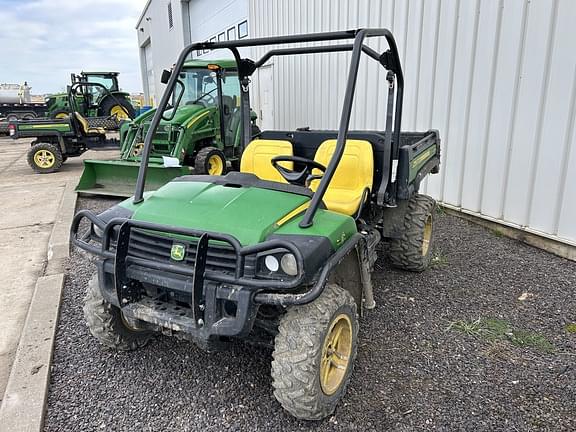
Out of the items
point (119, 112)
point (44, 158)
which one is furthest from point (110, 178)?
point (119, 112)

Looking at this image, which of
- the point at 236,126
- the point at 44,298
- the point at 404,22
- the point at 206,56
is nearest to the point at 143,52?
the point at 206,56

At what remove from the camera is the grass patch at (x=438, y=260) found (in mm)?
3932

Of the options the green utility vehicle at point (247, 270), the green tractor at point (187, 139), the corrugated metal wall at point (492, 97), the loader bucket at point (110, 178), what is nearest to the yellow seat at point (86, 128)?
the green tractor at point (187, 139)

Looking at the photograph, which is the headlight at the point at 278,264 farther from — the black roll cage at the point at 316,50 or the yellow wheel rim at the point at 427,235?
the yellow wheel rim at the point at 427,235

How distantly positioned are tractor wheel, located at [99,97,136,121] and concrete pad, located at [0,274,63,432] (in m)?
10.5

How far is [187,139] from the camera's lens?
6941 millimetres

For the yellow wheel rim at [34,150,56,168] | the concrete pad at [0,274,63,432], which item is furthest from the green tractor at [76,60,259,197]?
the concrete pad at [0,274,63,432]

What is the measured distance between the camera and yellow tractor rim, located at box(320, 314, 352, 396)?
205 cm

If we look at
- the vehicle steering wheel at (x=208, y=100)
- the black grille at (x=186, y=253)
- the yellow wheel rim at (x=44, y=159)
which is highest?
the vehicle steering wheel at (x=208, y=100)

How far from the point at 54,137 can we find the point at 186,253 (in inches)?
348

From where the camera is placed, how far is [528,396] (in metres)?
2.23

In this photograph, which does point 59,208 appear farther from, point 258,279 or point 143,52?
point 143,52

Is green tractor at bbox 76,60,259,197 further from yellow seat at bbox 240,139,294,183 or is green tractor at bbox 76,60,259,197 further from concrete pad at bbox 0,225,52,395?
yellow seat at bbox 240,139,294,183

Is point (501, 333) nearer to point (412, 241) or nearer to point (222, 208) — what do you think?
point (412, 241)
